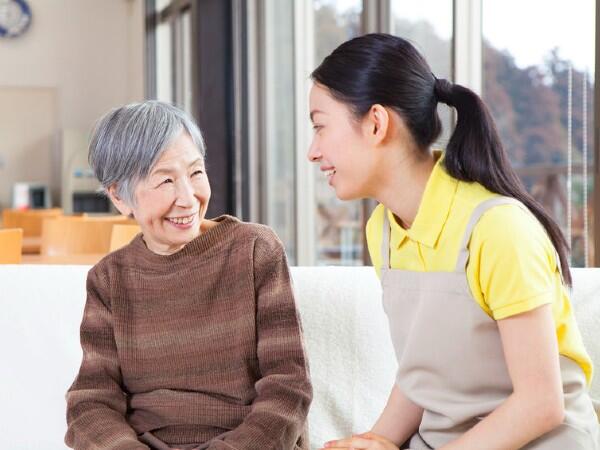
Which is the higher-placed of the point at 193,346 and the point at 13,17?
the point at 13,17

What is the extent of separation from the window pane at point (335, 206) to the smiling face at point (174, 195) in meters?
2.56

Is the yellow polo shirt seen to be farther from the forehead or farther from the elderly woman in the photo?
the forehead

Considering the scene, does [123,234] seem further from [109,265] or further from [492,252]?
[492,252]

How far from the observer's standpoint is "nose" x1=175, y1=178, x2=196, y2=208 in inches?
61.2

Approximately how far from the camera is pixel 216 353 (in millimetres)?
1558

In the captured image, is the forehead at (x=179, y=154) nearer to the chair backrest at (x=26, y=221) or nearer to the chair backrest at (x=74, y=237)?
the chair backrest at (x=74, y=237)

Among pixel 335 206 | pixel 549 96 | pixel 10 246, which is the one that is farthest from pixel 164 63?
pixel 549 96

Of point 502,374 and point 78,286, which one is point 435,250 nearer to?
point 502,374

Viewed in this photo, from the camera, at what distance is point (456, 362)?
1299mm

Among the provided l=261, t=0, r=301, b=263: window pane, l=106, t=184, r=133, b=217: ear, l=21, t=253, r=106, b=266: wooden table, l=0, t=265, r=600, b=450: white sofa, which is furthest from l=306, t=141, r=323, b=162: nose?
l=261, t=0, r=301, b=263: window pane

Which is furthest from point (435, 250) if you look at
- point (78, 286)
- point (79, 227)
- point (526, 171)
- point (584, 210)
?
point (79, 227)

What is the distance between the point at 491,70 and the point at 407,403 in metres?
2.27

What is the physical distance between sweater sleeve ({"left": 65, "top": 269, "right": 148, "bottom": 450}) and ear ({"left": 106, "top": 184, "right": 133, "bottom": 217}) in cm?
13

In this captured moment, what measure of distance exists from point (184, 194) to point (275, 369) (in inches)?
13.2
